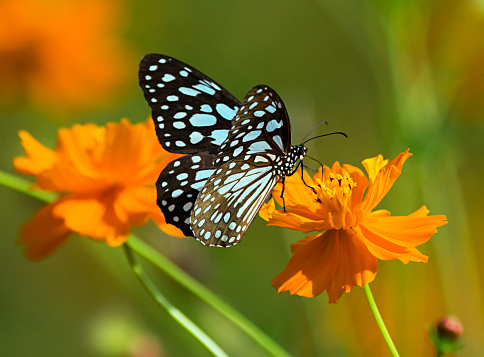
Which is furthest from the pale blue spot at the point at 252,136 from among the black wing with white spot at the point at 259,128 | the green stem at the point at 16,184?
the green stem at the point at 16,184

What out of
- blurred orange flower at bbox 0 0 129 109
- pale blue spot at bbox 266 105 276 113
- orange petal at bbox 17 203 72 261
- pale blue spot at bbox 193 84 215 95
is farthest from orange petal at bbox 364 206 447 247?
blurred orange flower at bbox 0 0 129 109

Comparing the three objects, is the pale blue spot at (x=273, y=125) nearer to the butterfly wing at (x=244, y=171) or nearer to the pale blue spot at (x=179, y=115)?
the butterfly wing at (x=244, y=171)

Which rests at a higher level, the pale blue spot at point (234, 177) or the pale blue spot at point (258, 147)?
the pale blue spot at point (258, 147)

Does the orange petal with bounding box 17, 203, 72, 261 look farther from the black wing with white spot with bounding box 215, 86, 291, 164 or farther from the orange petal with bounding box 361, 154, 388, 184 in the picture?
the orange petal with bounding box 361, 154, 388, 184

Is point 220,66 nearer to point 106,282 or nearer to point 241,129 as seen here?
point 106,282

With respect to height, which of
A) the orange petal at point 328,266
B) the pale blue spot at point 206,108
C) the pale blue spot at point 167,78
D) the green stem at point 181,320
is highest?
the pale blue spot at point 167,78

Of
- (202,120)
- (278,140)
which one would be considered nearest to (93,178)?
(202,120)

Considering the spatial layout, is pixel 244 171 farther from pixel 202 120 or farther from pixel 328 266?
pixel 328 266
